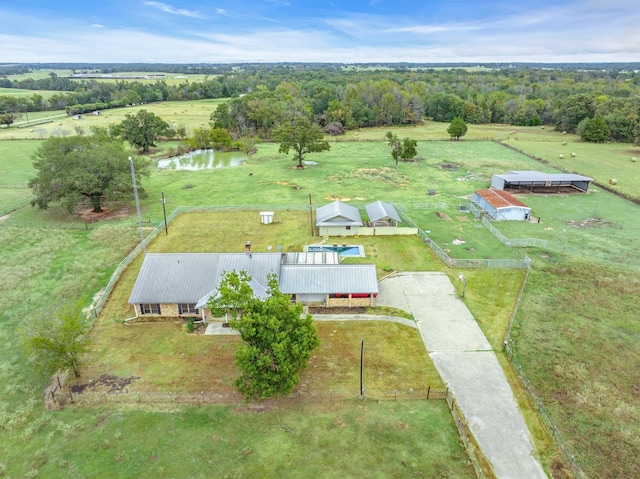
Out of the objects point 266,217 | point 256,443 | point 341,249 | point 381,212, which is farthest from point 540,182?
point 256,443

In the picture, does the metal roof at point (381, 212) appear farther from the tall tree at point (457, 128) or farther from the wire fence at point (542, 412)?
the tall tree at point (457, 128)

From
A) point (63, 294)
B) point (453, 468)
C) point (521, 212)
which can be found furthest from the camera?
point (521, 212)

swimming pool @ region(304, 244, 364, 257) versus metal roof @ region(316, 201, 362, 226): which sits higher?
metal roof @ region(316, 201, 362, 226)

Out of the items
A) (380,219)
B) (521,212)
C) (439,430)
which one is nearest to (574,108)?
(521,212)

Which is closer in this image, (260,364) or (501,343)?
(260,364)

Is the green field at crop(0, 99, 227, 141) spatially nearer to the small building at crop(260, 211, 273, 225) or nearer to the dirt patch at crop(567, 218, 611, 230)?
the small building at crop(260, 211, 273, 225)

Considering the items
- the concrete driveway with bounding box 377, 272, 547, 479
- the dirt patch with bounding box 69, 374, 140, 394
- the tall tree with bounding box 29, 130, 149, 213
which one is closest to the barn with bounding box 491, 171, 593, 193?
the concrete driveway with bounding box 377, 272, 547, 479

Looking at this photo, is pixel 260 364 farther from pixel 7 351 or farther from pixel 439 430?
pixel 7 351
